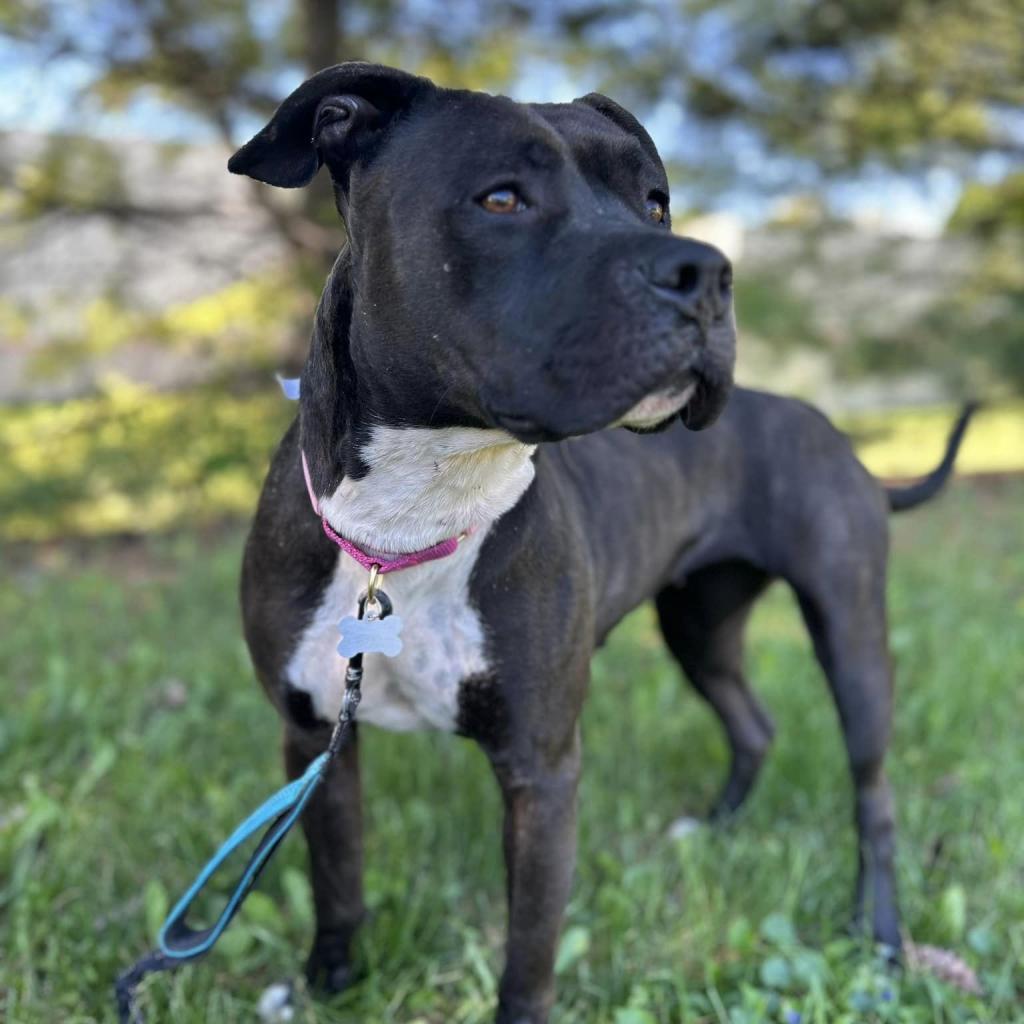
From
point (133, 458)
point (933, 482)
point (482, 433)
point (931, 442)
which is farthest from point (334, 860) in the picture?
point (931, 442)

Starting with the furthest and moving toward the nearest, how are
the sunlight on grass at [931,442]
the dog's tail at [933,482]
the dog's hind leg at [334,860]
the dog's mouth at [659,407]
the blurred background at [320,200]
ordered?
the sunlight on grass at [931,442]
the blurred background at [320,200]
the dog's tail at [933,482]
the dog's hind leg at [334,860]
the dog's mouth at [659,407]

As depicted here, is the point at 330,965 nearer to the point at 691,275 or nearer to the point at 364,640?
the point at 364,640

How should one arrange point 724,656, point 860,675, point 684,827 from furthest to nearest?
point 724,656 → point 684,827 → point 860,675

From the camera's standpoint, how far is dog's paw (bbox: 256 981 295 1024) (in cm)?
259

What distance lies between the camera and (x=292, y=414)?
307 inches

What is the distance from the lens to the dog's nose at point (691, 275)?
1857mm

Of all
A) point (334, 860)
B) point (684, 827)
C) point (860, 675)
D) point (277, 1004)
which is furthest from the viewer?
point (684, 827)

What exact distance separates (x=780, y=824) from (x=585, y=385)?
83.0 inches

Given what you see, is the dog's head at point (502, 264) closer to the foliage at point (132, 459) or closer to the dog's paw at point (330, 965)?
the dog's paw at point (330, 965)

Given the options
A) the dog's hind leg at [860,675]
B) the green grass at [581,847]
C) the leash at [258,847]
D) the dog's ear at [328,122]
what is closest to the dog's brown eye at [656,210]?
the dog's ear at [328,122]

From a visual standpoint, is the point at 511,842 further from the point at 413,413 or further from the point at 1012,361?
the point at 1012,361

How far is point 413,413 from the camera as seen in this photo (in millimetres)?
2203

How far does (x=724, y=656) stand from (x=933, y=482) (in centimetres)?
86

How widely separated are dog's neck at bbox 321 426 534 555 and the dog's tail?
176 cm
